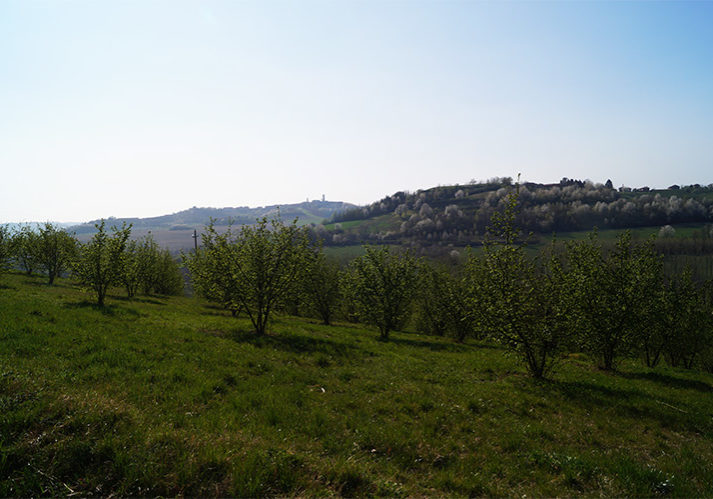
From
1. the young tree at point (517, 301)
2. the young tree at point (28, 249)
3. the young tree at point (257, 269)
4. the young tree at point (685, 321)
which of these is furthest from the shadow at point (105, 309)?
the young tree at point (685, 321)

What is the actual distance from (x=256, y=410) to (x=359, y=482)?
542 cm

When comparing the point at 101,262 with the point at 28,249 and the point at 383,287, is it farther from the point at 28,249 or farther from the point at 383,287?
the point at 28,249

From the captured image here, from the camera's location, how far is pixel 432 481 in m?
8.52

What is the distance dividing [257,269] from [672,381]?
3399 centimetres

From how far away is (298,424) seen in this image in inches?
431

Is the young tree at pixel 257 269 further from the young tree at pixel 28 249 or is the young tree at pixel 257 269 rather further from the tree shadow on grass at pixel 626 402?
the young tree at pixel 28 249

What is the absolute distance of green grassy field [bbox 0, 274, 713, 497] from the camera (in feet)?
22.6

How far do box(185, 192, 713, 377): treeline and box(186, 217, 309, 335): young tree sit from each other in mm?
83

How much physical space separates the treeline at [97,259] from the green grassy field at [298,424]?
8811mm

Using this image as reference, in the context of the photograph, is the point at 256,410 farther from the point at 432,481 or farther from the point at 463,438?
the point at 463,438

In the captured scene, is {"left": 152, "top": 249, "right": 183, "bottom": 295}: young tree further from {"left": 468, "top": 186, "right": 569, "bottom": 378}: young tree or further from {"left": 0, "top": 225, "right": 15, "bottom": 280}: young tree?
{"left": 468, "top": 186, "right": 569, "bottom": 378}: young tree

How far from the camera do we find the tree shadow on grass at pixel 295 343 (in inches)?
886

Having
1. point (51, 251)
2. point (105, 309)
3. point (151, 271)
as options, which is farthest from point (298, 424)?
point (51, 251)

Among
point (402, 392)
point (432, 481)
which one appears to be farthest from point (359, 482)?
point (402, 392)
